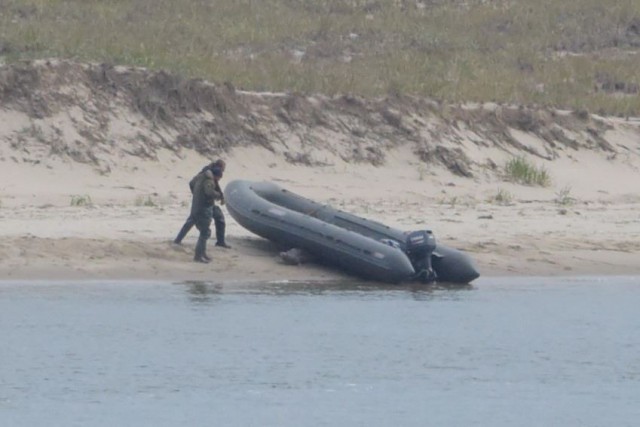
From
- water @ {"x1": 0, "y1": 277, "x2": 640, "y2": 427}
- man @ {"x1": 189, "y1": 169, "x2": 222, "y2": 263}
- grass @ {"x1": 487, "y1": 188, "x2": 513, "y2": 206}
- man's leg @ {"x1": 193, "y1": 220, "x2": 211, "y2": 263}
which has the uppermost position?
grass @ {"x1": 487, "y1": 188, "x2": 513, "y2": 206}

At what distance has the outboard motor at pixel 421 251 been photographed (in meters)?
16.7

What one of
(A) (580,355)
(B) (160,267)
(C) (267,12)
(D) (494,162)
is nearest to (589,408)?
(A) (580,355)

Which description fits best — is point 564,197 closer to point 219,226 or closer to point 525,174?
point 525,174

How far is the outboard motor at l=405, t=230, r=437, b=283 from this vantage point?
16.7m

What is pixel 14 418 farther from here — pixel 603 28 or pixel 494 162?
pixel 603 28

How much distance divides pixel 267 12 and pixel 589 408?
61.3ft

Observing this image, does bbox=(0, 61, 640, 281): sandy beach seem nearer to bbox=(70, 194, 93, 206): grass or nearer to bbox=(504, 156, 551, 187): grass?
bbox=(70, 194, 93, 206): grass

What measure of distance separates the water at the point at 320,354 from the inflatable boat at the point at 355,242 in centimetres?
23

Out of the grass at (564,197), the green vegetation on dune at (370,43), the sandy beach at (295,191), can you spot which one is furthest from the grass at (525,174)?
the green vegetation on dune at (370,43)

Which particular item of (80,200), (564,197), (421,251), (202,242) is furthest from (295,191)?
(421,251)

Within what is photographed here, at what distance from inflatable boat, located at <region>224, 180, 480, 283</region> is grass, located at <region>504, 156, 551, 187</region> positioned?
5.04 metres

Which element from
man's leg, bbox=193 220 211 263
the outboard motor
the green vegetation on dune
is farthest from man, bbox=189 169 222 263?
the green vegetation on dune

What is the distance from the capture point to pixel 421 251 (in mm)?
16750

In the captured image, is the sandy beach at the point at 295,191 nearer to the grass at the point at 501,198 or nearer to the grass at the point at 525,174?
the grass at the point at 501,198
